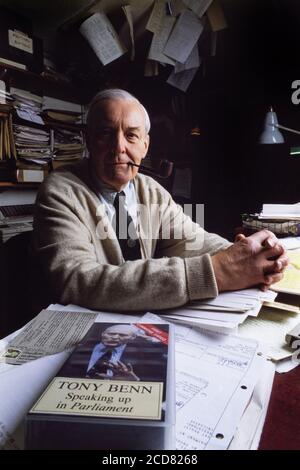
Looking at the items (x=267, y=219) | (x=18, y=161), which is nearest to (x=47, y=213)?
Result: (x=267, y=219)

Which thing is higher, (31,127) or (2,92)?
(2,92)

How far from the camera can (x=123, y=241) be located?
105cm

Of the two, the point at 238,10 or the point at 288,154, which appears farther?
the point at 288,154

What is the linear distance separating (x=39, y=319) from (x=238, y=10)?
1.90m

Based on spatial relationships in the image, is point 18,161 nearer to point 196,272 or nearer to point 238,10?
point 238,10

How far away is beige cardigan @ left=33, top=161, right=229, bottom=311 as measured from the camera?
66cm

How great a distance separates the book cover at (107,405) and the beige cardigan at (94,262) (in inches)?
8.6

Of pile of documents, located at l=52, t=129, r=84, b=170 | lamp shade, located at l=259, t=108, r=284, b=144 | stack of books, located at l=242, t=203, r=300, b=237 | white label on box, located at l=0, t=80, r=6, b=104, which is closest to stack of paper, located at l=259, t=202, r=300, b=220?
stack of books, located at l=242, t=203, r=300, b=237

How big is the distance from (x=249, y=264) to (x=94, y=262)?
13.2 inches

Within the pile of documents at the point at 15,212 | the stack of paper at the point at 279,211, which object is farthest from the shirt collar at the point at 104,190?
the pile of documents at the point at 15,212

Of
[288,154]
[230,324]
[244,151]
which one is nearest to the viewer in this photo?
[230,324]

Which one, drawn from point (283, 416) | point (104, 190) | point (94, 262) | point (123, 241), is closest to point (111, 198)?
point (104, 190)

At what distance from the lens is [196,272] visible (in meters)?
0.67

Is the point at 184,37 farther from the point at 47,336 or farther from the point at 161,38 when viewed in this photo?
the point at 47,336
